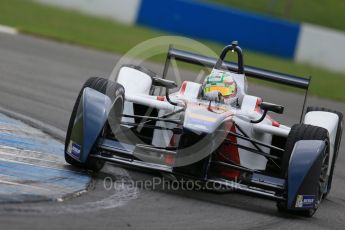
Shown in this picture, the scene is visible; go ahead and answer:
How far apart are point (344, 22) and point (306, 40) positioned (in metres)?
5.65

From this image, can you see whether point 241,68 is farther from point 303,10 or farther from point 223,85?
point 303,10

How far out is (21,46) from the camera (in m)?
19.6

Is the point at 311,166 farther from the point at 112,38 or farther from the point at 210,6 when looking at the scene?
the point at 210,6

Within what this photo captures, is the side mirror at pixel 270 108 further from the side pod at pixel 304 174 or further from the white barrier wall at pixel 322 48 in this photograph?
the white barrier wall at pixel 322 48

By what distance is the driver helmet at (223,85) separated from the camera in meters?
9.66

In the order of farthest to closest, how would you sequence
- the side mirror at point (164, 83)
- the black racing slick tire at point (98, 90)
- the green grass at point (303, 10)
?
the green grass at point (303, 10) → the side mirror at point (164, 83) → the black racing slick tire at point (98, 90)

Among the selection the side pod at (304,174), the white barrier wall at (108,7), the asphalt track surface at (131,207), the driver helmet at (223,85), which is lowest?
the asphalt track surface at (131,207)

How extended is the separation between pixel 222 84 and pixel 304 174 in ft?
5.53

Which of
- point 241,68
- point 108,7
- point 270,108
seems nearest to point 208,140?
point 270,108

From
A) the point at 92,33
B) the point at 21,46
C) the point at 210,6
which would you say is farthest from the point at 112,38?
the point at 21,46

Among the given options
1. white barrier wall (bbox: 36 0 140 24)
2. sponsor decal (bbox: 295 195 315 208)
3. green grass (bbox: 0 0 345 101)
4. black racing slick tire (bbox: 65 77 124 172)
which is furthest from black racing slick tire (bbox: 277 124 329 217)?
white barrier wall (bbox: 36 0 140 24)

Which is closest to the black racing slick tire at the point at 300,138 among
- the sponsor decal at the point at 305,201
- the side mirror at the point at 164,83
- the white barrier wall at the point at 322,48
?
the sponsor decal at the point at 305,201

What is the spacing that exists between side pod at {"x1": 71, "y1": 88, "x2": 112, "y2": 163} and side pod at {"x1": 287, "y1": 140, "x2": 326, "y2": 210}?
1902 millimetres

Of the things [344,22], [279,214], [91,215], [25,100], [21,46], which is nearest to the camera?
[91,215]
